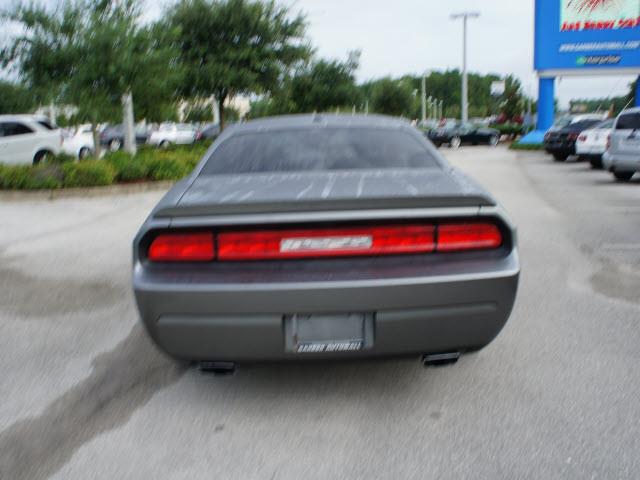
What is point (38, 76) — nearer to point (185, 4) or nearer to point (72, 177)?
point (72, 177)

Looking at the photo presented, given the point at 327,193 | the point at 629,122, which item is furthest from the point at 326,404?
the point at 629,122

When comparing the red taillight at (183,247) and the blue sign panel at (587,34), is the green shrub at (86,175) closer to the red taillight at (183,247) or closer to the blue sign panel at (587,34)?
the red taillight at (183,247)

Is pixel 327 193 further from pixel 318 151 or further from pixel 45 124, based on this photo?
pixel 45 124

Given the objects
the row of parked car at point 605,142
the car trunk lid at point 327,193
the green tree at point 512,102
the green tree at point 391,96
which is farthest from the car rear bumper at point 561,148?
the green tree at point 512,102

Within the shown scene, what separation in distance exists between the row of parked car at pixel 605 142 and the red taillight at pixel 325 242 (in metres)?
11.4

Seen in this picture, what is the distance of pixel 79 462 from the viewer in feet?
9.34

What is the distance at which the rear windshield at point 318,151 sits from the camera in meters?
4.05

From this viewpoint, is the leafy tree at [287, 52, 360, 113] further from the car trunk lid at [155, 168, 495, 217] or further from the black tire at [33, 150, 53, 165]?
the car trunk lid at [155, 168, 495, 217]

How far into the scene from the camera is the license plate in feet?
9.59

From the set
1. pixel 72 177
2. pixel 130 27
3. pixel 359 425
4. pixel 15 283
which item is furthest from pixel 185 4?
pixel 359 425

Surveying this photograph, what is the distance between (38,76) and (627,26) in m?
23.9

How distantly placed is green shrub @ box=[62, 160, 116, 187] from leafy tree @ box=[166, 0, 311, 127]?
6780 mm

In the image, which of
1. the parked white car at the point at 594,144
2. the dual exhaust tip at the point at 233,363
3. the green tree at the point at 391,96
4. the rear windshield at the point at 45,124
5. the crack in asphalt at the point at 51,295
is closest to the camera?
the dual exhaust tip at the point at 233,363

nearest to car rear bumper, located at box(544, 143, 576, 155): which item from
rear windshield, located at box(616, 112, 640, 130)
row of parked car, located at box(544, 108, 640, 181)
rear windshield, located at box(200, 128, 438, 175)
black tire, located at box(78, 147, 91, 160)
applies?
row of parked car, located at box(544, 108, 640, 181)
